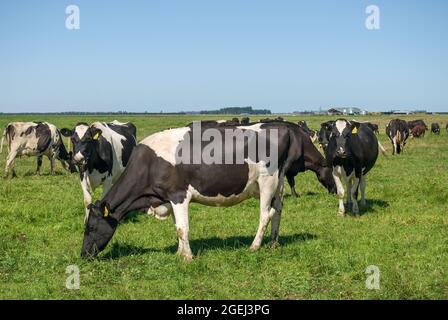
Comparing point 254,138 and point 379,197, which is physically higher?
point 254,138

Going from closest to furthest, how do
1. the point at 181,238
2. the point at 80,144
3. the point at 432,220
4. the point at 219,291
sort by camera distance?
the point at 219,291
the point at 181,238
the point at 80,144
the point at 432,220

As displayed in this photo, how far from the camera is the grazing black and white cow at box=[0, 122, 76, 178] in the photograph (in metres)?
22.6

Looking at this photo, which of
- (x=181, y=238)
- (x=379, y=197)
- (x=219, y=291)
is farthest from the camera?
(x=379, y=197)

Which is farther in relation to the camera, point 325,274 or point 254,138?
point 254,138

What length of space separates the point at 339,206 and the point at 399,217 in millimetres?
1522

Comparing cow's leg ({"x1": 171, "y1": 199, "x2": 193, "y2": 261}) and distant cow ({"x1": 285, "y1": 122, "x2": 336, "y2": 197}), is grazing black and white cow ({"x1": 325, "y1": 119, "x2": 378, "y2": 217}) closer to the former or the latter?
distant cow ({"x1": 285, "y1": 122, "x2": 336, "y2": 197})

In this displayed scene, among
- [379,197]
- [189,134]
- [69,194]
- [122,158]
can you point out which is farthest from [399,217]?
[69,194]

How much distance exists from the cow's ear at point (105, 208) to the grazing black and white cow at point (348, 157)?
19.6 ft

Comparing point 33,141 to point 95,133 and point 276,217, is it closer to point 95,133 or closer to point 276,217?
point 95,133

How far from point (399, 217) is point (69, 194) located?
32.1 ft

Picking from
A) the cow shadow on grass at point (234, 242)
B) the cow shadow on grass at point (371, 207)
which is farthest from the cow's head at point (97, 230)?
the cow shadow on grass at point (371, 207)

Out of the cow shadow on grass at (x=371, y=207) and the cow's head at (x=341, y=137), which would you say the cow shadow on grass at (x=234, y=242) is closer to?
the cow's head at (x=341, y=137)

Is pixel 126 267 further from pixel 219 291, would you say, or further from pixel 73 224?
pixel 73 224

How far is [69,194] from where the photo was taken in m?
16.9
